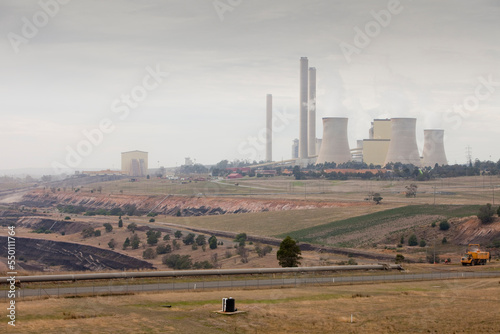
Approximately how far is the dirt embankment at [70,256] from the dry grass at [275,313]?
37.5 metres

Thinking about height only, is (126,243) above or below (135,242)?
below

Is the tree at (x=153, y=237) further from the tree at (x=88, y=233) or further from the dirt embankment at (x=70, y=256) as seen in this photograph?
the tree at (x=88, y=233)

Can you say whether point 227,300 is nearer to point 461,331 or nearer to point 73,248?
point 461,331

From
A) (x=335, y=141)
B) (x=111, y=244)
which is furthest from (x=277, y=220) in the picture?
(x=335, y=141)

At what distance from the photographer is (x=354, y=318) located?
83.8 ft

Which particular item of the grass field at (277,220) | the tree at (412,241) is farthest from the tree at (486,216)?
the grass field at (277,220)

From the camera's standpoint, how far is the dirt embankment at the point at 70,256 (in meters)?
70.9

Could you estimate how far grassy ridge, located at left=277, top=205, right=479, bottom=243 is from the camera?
7553 cm

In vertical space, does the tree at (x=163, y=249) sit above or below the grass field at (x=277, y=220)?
below

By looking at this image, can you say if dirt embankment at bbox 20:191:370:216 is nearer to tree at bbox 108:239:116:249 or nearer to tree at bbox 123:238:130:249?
tree at bbox 123:238:130:249

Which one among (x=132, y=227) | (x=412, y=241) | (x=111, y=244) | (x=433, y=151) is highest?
(x=433, y=151)

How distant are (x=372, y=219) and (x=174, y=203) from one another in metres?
54.8

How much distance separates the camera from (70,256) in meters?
77.9

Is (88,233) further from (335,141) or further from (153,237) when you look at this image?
(335,141)
